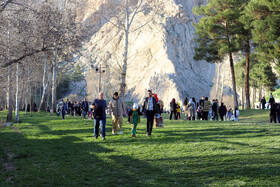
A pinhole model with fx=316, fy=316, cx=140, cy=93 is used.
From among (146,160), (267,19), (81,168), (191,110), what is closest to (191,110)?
(191,110)

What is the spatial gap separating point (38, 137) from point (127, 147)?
5.47 meters

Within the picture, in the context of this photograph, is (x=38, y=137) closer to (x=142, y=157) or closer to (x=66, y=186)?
(x=142, y=157)

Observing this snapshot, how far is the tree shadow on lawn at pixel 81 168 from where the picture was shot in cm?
690

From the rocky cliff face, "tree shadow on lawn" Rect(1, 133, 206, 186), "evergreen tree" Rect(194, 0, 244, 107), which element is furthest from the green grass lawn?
the rocky cliff face

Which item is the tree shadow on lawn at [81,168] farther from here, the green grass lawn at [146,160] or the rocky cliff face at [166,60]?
the rocky cliff face at [166,60]

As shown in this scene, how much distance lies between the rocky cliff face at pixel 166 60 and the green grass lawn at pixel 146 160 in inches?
2308

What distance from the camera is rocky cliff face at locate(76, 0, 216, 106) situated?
245ft

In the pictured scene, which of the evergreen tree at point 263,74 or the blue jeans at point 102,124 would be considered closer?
the blue jeans at point 102,124

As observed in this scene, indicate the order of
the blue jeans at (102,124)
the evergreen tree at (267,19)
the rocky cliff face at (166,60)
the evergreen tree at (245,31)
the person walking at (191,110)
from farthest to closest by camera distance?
the rocky cliff face at (166,60) → the evergreen tree at (245,31) → the evergreen tree at (267,19) → the person walking at (191,110) → the blue jeans at (102,124)

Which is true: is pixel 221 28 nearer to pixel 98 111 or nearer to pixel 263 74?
pixel 98 111

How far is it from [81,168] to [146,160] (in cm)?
191

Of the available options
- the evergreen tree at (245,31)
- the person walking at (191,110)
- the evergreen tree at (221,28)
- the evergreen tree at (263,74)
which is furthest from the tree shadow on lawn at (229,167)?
the evergreen tree at (263,74)

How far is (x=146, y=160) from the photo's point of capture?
9125mm

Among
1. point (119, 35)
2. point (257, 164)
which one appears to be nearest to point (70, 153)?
point (257, 164)
